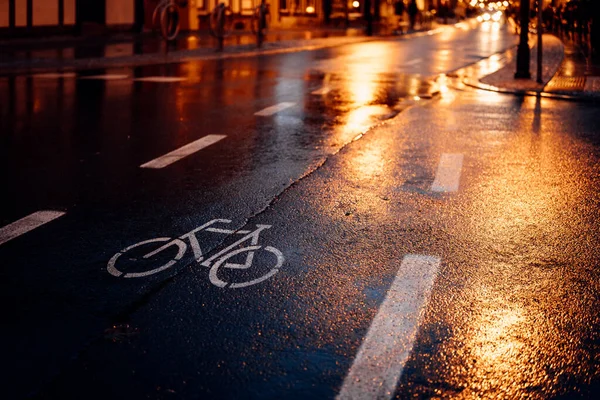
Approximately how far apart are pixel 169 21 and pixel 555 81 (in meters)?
15.3

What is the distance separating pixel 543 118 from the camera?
13281 millimetres

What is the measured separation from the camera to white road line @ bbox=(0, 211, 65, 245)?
6469 mm

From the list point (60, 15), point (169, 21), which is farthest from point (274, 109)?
point (60, 15)

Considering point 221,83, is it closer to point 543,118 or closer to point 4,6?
point 543,118

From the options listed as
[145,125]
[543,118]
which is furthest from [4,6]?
[543,118]

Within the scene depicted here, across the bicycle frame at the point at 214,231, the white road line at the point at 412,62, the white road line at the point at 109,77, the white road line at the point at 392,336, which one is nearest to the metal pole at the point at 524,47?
the white road line at the point at 412,62

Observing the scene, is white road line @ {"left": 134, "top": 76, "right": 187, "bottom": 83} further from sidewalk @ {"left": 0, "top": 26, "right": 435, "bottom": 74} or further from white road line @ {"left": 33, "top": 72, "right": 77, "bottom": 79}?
sidewalk @ {"left": 0, "top": 26, "right": 435, "bottom": 74}

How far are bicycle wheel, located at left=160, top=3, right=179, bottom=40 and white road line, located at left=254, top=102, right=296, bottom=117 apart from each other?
13.2 m

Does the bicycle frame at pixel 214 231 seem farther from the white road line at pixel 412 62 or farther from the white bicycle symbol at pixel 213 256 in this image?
the white road line at pixel 412 62

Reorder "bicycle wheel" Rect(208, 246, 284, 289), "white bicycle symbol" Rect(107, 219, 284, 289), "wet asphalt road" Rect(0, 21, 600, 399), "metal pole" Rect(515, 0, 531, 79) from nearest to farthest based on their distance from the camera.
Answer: "wet asphalt road" Rect(0, 21, 600, 399) < "bicycle wheel" Rect(208, 246, 284, 289) < "white bicycle symbol" Rect(107, 219, 284, 289) < "metal pole" Rect(515, 0, 531, 79)

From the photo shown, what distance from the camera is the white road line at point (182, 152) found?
366 inches

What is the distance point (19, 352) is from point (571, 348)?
2.75m

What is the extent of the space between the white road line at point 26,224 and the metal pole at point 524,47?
13.9m

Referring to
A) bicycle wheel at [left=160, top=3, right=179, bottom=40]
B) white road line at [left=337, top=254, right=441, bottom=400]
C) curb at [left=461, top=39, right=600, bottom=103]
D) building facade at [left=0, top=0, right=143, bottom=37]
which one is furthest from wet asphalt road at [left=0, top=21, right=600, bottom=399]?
building facade at [left=0, top=0, right=143, bottom=37]
